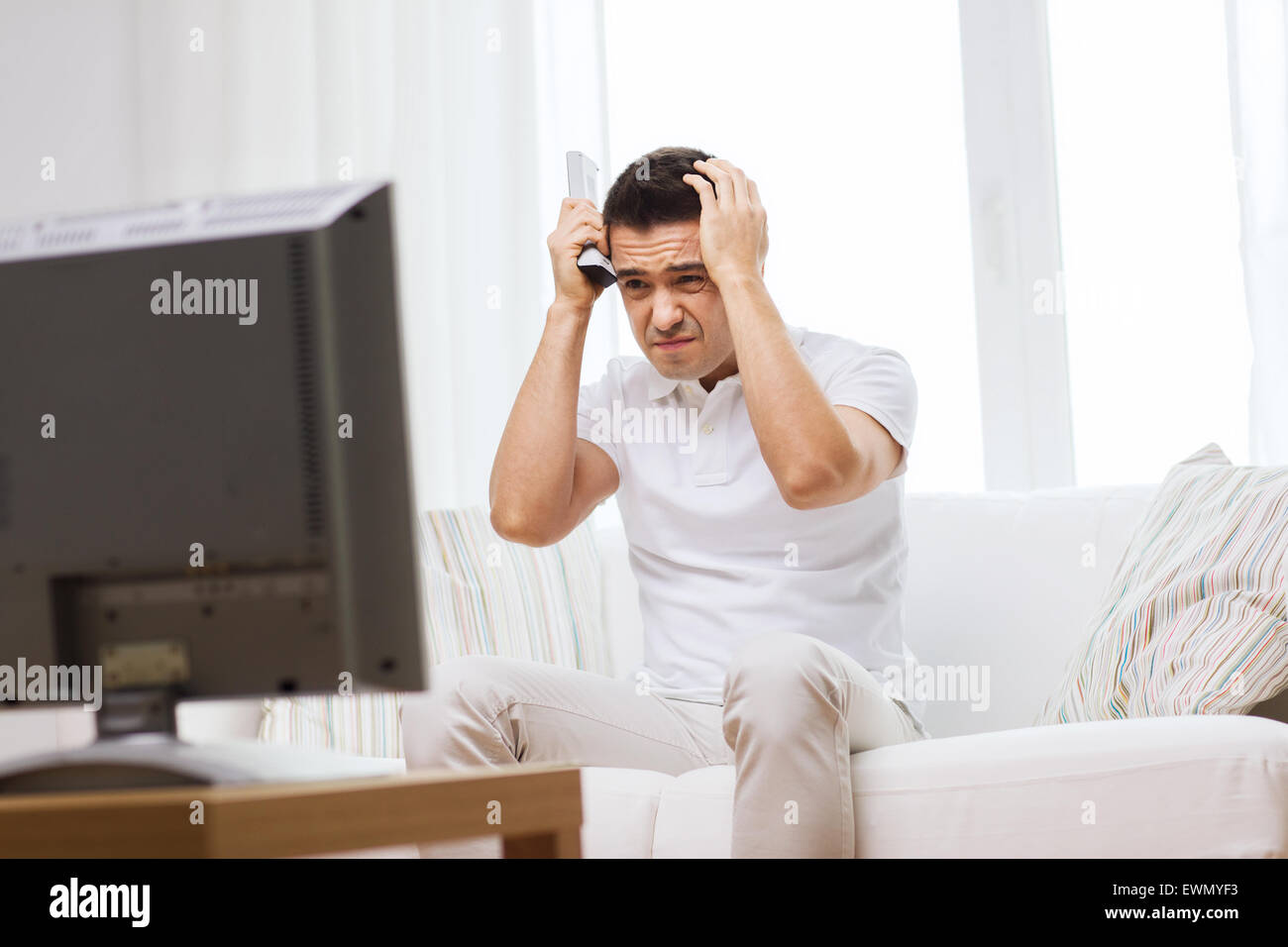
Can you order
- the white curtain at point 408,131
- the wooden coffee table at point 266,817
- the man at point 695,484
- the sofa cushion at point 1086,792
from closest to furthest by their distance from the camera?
1. the wooden coffee table at point 266,817
2. the sofa cushion at point 1086,792
3. the man at point 695,484
4. the white curtain at point 408,131

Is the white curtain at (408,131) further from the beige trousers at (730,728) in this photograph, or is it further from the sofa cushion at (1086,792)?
the sofa cushion at (1086,792)

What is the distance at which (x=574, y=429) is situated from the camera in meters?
1.91

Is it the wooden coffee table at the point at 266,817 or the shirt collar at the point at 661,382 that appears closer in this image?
the wooden coffee table at the point at 266,817

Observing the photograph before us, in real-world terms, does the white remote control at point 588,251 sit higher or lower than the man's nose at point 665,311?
higher

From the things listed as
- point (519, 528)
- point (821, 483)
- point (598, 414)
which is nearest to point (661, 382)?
point (598, 414)

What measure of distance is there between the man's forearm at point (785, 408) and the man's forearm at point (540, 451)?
10.9 inches

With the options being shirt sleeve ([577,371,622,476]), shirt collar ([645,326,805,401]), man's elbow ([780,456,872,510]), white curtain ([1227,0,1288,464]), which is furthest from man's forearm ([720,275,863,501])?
white curtain ([1227,0,1288,464])

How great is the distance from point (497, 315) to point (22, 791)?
2315 mm

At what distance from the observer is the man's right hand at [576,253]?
1.99 metres

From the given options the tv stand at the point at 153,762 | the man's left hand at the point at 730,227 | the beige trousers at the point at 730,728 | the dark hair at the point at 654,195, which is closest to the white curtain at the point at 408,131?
the dark hair at the point at 654,195

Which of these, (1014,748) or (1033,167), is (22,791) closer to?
(1014,748)

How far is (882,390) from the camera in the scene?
5.99 ft

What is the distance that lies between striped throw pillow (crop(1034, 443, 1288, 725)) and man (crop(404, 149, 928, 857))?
0.84 feet
